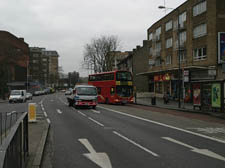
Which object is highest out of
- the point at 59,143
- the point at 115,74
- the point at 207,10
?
the point at 207,10

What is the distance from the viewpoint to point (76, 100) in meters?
24.0

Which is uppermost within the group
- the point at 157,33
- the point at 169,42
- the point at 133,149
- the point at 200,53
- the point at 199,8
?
the point at 199,8

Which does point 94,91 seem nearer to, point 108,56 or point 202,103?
point 202,103

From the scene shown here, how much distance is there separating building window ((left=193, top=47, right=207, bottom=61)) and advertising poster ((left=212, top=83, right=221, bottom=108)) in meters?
13.1

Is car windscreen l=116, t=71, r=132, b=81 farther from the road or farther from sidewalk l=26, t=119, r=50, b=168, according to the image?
sidewalk l=26, t=119, r=50, b=168

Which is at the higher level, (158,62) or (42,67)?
(42,67)

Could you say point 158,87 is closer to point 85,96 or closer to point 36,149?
point 85,96

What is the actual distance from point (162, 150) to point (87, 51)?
54265mm

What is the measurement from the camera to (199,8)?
34000 millimetres

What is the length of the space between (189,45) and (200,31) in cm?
296

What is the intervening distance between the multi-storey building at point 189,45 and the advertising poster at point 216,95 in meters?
3.16

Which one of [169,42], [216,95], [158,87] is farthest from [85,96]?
[158,87]

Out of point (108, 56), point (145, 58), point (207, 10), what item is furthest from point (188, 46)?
point (145, 58)

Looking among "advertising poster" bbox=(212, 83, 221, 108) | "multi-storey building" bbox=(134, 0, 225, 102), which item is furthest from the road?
"multi-storey building" bbox=(134, 0, 225, 102)
